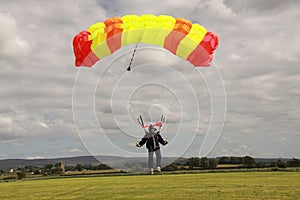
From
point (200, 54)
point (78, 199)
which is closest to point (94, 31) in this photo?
point (200, 54)

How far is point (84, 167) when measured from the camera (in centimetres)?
8675

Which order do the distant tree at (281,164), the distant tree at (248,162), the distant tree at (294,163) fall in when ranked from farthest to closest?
the distant tree at (248,162)
the distant tree at (294,163)
the distant tree at (281,164)

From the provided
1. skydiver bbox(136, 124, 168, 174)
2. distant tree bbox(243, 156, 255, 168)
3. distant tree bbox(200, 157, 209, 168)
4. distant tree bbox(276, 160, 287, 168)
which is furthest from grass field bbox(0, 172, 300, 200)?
distant tree bbox(200, 157, 209, 168)

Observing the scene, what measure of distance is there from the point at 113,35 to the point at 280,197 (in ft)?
39.9

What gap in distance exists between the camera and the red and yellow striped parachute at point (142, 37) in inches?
897

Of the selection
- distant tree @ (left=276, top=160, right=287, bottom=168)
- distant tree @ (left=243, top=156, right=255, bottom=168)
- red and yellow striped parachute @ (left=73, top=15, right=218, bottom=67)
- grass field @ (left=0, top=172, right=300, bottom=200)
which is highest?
red and yellow striped parachute @ (left=73, top=15, right=218, bottom=67)

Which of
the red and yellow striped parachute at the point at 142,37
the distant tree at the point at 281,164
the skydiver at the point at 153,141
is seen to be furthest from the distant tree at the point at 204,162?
the red and yellow striped parachute at the point at 142,37

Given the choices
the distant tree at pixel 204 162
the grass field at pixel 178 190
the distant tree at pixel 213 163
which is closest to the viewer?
the grass field at pixel 178 190

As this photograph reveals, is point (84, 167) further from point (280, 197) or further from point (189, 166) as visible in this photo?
point (280, 197)

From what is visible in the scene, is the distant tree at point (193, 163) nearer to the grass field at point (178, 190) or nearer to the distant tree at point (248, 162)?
the distant tree at point (248, 162)

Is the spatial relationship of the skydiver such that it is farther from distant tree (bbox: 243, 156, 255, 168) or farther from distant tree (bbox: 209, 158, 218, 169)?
distant tree (bbox: 243, 156, 255, 168)

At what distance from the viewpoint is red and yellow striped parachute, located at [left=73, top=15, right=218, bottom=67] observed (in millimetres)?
22781

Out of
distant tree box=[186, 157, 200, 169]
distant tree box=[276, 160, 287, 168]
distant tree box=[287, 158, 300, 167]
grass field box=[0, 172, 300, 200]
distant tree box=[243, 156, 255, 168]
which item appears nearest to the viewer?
grass field box=[0, 172, 300, 200]

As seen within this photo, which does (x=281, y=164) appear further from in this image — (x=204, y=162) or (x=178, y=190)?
(x=178, y=190)
